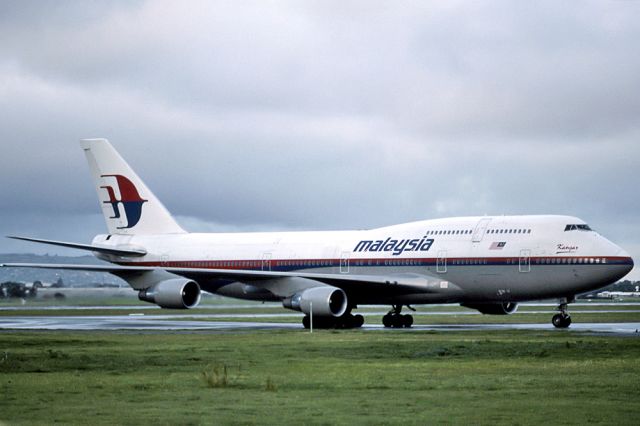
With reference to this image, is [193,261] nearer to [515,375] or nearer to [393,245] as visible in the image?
[393,245]

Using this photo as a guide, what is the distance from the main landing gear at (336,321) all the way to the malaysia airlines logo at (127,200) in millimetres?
16643

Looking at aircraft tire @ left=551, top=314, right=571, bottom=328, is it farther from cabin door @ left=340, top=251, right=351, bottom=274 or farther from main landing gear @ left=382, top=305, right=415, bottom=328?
cabin door @ left=340, top=251, right=351, bottom=274

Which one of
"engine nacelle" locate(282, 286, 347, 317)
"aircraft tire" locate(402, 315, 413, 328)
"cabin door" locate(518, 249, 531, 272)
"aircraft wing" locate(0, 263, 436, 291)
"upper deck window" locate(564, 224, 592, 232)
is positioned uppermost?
"upper deck window" locate(564, 224, 592, 232)

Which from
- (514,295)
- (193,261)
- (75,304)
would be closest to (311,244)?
(193,261)

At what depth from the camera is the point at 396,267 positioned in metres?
48.9

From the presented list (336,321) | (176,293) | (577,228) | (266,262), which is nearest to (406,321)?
(336,321)

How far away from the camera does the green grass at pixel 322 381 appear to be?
17.0 metres

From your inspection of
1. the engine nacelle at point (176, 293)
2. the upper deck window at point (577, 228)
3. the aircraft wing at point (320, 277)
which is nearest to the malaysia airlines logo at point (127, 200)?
the aircraft wing at point (320, 277)

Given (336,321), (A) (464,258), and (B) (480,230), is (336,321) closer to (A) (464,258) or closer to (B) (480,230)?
(A) (464,258)

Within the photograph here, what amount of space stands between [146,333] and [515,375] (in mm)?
20947

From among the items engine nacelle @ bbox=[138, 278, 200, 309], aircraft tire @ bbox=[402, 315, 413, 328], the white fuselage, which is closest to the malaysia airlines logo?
the white fuselage

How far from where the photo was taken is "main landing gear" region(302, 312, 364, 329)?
153 feet

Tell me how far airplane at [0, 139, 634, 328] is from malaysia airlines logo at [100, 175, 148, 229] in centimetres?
345

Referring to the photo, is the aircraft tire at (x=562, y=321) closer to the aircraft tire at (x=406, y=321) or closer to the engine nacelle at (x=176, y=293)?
the aircraft tire at (x=406, y=321)
